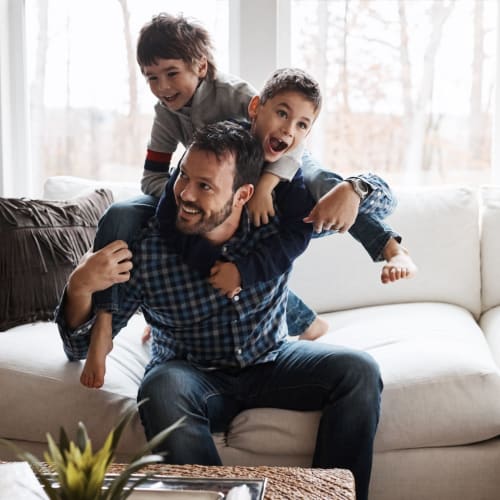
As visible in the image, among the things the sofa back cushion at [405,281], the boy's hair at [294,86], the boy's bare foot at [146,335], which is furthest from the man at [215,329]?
the sofa back cushion at [405,281]

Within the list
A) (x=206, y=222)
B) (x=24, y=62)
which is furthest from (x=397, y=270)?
(x=24, y=62)

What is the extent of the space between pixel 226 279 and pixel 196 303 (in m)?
0.11

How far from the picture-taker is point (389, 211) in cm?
200

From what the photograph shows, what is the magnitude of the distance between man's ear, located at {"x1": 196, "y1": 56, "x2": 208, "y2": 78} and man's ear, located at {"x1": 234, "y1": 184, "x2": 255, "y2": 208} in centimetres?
29

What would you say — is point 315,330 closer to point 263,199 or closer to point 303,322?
point 303,322

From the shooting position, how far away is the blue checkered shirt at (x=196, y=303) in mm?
1900

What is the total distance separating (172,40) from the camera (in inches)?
70.8

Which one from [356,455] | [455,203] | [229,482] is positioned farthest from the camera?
[455,203]

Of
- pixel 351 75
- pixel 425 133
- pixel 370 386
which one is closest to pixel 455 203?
pixel 425 133

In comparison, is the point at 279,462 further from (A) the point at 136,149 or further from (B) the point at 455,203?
(A) the point at 136,149

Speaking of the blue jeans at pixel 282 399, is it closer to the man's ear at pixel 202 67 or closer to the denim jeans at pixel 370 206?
the denim jeans at pixel 370 206

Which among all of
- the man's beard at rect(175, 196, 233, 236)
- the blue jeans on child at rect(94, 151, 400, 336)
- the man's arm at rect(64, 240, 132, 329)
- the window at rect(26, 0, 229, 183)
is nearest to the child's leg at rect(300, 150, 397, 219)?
the blue jeans on child at rect(94, 151, 400, 336)

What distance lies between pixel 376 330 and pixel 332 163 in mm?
1080

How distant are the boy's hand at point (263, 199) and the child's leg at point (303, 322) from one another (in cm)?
37
